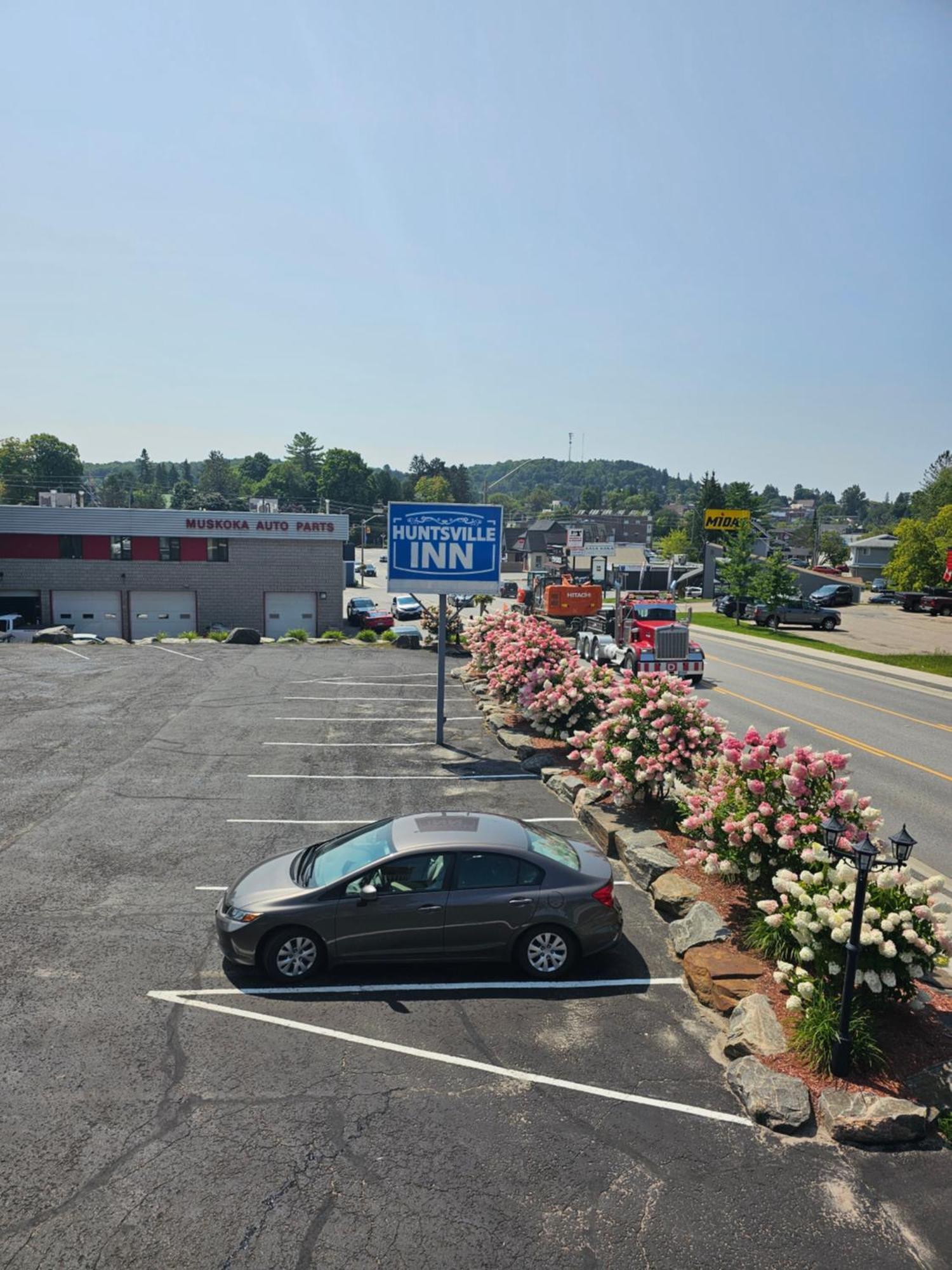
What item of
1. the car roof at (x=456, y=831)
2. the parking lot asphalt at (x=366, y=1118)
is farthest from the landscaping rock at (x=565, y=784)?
the car roof at (x=456, y=831)

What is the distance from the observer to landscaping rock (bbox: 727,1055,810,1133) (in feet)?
21.9

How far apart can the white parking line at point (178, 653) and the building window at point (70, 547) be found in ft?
45.2

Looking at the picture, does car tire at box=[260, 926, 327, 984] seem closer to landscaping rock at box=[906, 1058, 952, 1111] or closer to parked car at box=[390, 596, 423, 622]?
landscaping rock at box=[906, 1058, 952, 1111]

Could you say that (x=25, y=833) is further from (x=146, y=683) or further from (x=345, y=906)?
(x=146, y=683)

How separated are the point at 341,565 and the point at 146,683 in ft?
76.3

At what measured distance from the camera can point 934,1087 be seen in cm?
689

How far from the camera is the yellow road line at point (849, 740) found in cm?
1787

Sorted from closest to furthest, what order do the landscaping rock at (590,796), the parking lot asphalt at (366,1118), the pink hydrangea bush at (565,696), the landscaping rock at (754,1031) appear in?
the parking lot asphalt at (366,1118) < the landscaping rock at (754,1031) < the landscaping rock at (590,796) < the pink hydrangea bush at (565,696)

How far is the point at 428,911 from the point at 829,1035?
3832mm

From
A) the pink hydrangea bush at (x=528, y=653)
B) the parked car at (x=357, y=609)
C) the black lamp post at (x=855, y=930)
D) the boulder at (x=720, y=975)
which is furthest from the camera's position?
the parked car at (x=357, y=609)

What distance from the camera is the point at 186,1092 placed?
274 inches

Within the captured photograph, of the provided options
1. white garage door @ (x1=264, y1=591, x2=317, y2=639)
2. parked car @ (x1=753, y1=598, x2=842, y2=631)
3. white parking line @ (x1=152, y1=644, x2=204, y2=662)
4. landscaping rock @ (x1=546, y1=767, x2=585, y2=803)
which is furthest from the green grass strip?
white parking line @ (x1=152, y1=644, x2=204, y2=662)

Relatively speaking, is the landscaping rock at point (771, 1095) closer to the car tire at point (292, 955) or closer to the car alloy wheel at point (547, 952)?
the car alloy wheel at point (547, 952)

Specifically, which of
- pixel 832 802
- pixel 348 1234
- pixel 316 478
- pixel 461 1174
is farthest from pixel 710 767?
pixel 316 478
